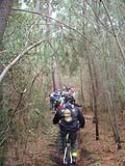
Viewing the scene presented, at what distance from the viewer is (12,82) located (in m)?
11.4

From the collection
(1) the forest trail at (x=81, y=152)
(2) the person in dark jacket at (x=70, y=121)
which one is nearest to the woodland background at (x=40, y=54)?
(1) the forest trail at (x=81, y=152)

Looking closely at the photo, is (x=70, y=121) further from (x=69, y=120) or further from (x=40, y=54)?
(x=40, y=54)

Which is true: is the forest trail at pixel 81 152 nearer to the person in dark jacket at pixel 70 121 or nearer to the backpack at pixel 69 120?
the person in dark jacket at pixel 70 121

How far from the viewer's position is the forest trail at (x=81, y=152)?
43.9 feet

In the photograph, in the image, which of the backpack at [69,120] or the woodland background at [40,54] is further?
the backpack at [69,120]

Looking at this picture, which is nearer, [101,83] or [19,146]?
[19,146]

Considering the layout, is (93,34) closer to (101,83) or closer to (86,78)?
(101,83)

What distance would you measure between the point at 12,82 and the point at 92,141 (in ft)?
23.0

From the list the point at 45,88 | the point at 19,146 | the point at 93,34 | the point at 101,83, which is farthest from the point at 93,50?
the point at 19,146

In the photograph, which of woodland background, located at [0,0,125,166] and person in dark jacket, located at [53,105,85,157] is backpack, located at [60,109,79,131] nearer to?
person in dark jacket, located at [53,105,85,157]

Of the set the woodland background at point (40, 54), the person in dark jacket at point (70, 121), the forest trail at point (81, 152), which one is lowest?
the forest trail at point (81, 152)

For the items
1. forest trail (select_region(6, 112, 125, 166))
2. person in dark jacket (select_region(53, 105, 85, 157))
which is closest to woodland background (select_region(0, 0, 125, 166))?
forest trail (select_region(6, 112, 125, 166))

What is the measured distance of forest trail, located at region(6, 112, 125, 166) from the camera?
43.9 ft

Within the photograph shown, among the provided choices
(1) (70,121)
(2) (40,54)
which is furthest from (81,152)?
(2) (40,54)
